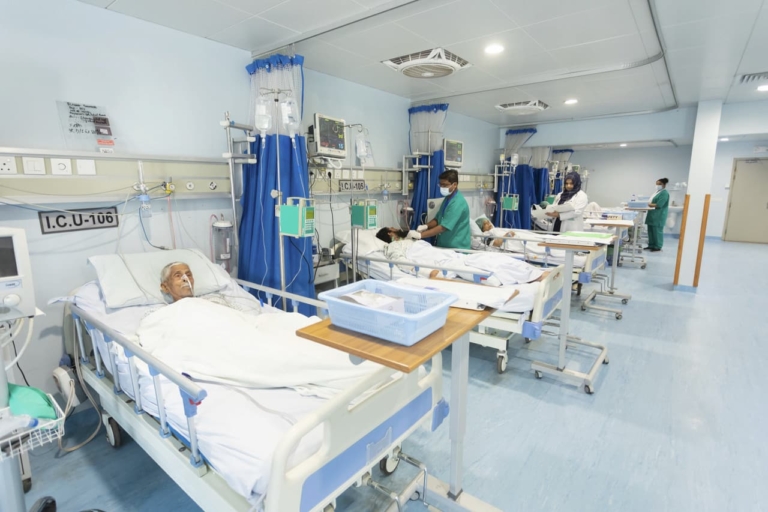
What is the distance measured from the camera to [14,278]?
1318mm

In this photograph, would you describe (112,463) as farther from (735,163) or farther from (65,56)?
(735,163)

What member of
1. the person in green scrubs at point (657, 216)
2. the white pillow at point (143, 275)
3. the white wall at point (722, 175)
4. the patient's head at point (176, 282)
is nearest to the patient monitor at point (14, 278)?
the white pillow at point (143, 275)

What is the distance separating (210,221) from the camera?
2.96 metres

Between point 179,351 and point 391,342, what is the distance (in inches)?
45.5

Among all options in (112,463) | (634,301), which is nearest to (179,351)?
(112,463)

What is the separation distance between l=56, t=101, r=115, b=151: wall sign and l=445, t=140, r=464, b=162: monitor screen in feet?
11.5

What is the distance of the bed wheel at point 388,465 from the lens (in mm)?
1834

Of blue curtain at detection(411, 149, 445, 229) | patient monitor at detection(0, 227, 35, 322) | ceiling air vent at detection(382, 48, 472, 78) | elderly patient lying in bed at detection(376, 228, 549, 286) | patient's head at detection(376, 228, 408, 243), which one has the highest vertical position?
ceiling air vent at detection(382, 48, 472, 78)

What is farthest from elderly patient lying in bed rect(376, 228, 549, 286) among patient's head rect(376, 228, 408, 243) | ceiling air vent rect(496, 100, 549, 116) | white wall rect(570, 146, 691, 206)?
white wall rect(570, 146, 691, 206)

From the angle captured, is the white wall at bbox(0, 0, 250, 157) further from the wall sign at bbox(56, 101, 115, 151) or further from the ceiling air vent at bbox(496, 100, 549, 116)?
the ceiling air vent at bbox(496, 100, 549, 116)

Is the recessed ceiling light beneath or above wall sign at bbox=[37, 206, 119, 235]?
above

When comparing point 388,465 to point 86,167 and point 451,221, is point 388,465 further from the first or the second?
point 451,221

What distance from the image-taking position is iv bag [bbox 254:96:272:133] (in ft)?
8.68

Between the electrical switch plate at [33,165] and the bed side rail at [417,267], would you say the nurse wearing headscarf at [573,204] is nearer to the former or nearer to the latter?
the bed side rail at [417,267]
